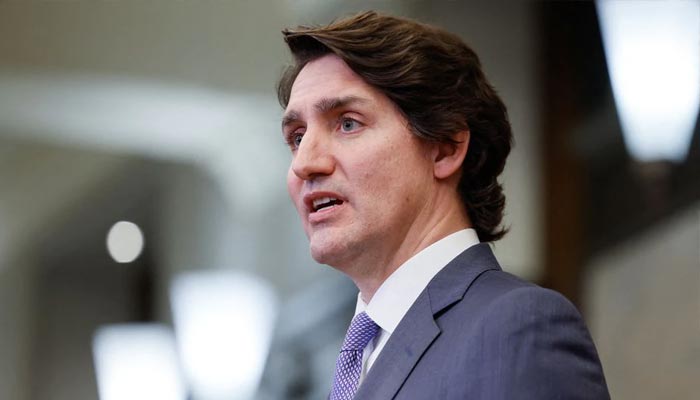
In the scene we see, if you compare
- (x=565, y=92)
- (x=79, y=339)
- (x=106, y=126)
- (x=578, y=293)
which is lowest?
(x=578, y=293)

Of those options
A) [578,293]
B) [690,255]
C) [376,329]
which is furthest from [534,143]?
[376,329]

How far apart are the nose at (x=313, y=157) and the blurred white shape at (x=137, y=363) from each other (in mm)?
2563

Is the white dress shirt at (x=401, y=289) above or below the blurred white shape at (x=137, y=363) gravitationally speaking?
above

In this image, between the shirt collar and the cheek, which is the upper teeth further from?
the shirt collar

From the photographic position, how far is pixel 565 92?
483cm

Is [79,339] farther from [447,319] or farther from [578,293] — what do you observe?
[447,319]

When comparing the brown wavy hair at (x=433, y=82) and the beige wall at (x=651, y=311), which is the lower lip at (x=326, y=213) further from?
the beige wall at (x=651, y=311)

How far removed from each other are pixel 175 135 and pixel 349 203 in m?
2.84

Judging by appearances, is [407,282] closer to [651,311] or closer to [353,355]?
[353,355]

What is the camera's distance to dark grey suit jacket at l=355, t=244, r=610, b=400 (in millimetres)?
1432

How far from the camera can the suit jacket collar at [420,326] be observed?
1.58m

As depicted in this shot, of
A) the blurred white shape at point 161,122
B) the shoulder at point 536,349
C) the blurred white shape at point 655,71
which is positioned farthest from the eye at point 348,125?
the blurred white shape at point 161,122

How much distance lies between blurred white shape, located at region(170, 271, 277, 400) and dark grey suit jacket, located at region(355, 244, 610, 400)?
2766mm

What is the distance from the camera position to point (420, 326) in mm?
1631
